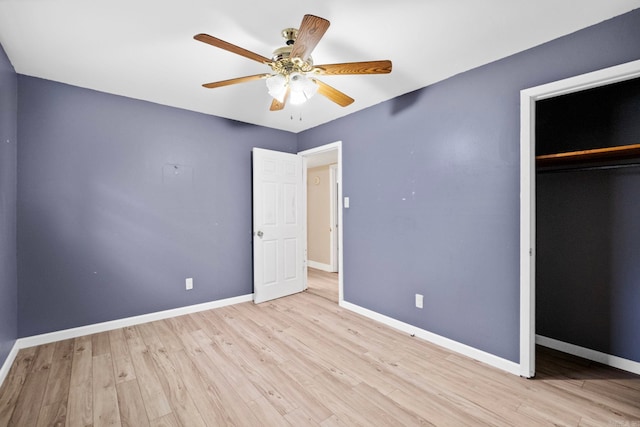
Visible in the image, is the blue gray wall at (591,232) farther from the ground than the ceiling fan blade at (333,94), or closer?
closer

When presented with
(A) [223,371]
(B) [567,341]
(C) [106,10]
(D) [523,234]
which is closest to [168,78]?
(C) [106,10]

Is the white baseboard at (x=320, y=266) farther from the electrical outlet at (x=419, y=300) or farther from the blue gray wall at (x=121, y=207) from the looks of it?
the electrical outlet at (x=419, y=300)

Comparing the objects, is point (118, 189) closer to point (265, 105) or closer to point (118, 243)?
point (118, 243)

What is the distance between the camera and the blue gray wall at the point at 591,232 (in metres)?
2.13

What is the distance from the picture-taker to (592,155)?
200 centimetres

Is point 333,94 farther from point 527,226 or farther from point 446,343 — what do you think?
point 446,343

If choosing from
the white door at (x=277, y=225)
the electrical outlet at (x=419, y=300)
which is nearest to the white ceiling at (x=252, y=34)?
the white door at (x=277, y=225)

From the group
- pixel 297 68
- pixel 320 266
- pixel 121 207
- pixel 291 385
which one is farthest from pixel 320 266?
pixel 297 68

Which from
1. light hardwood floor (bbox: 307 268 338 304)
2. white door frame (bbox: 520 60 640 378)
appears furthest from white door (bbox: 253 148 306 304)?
white door frame (bbox: 520 60 640 378)

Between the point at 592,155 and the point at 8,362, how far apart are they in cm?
462

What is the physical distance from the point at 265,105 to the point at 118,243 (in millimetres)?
2147

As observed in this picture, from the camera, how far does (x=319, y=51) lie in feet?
7.00

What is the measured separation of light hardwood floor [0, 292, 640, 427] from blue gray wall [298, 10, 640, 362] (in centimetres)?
39

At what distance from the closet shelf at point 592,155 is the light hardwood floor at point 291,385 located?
162cm
